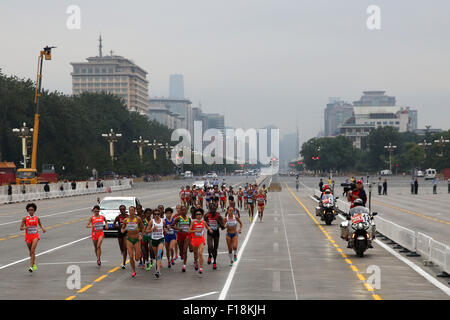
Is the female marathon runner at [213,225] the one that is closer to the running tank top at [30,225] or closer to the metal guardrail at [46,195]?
the running tank top at [30,225]

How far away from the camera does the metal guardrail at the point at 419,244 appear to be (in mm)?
18081

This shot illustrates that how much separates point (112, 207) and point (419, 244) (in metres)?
13.7

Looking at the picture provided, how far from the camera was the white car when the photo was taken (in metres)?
29.4

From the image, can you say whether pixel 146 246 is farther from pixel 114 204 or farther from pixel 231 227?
pixel 114 204

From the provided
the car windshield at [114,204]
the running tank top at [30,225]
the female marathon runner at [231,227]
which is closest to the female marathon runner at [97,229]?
the running tank top at [30,225]

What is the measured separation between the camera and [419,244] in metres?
22.0

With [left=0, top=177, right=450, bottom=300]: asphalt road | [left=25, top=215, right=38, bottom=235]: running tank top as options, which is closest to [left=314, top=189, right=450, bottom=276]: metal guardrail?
[left=0, top=177, right=450, bottom=300]: asphalt road

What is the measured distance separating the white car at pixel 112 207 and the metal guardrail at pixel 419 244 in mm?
10128

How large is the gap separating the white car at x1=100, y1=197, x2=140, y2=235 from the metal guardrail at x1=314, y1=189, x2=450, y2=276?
10128mm
